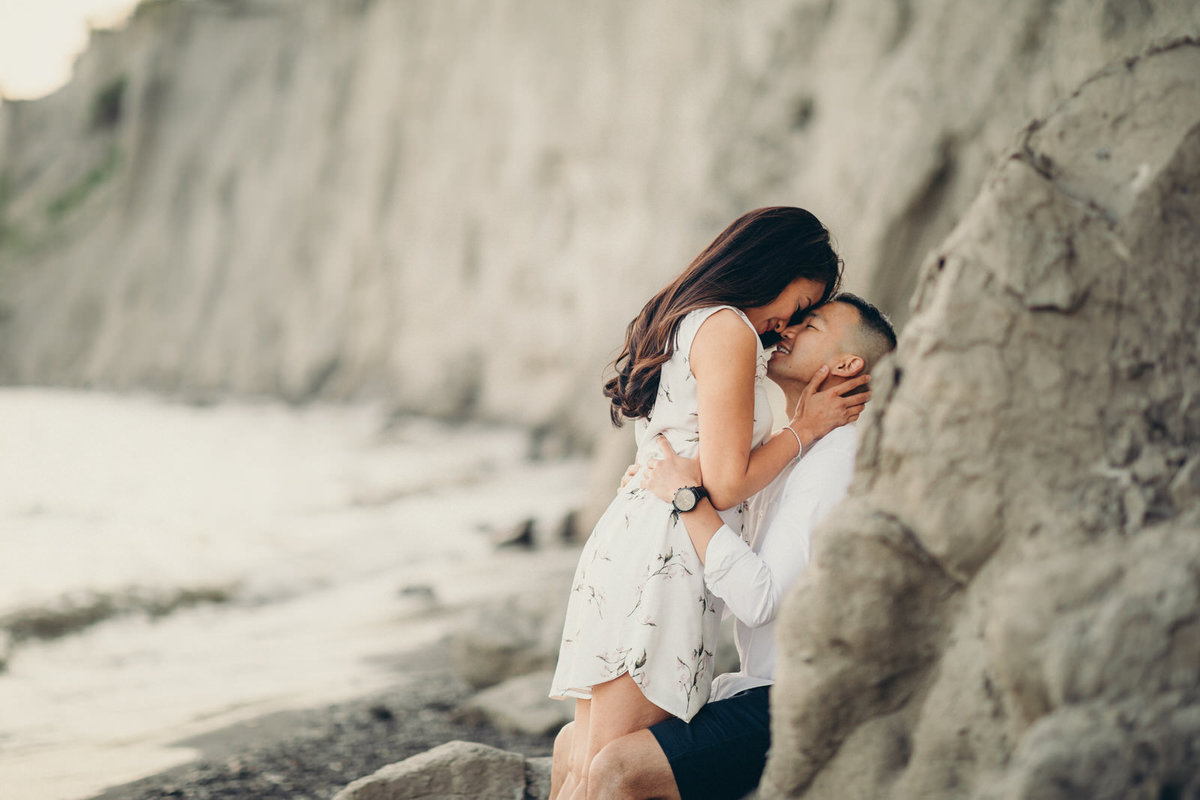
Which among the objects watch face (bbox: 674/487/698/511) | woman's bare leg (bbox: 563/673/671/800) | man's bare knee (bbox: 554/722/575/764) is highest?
watch face (bbox: 674/487/698/511)

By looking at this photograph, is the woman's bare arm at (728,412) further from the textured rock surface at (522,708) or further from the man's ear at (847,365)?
the textured rock surface at (522,708)

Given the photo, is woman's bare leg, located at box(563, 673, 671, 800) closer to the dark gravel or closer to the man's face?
the man's face

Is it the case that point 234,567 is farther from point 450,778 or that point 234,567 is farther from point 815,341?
point 815,341

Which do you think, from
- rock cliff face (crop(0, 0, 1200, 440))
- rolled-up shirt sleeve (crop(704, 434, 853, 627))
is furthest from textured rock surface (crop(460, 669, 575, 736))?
rock cliff face (crop(0, 0, 1200, 440))

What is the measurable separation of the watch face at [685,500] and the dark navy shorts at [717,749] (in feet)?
1.34

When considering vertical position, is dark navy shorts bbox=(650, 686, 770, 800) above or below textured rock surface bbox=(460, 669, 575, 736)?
above

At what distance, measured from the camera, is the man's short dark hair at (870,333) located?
2.13m

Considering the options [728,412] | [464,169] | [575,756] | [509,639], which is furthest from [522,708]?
[464,169]

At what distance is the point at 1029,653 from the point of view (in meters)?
1.32

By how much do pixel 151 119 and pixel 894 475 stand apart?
24751 millimetres

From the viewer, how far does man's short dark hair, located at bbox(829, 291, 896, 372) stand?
213cm

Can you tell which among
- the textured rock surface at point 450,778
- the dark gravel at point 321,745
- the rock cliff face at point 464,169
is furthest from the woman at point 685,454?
the rock cliff face at point 464,169

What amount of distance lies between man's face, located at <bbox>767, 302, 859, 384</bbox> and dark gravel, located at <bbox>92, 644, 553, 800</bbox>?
5.48ft

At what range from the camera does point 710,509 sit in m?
1.97
